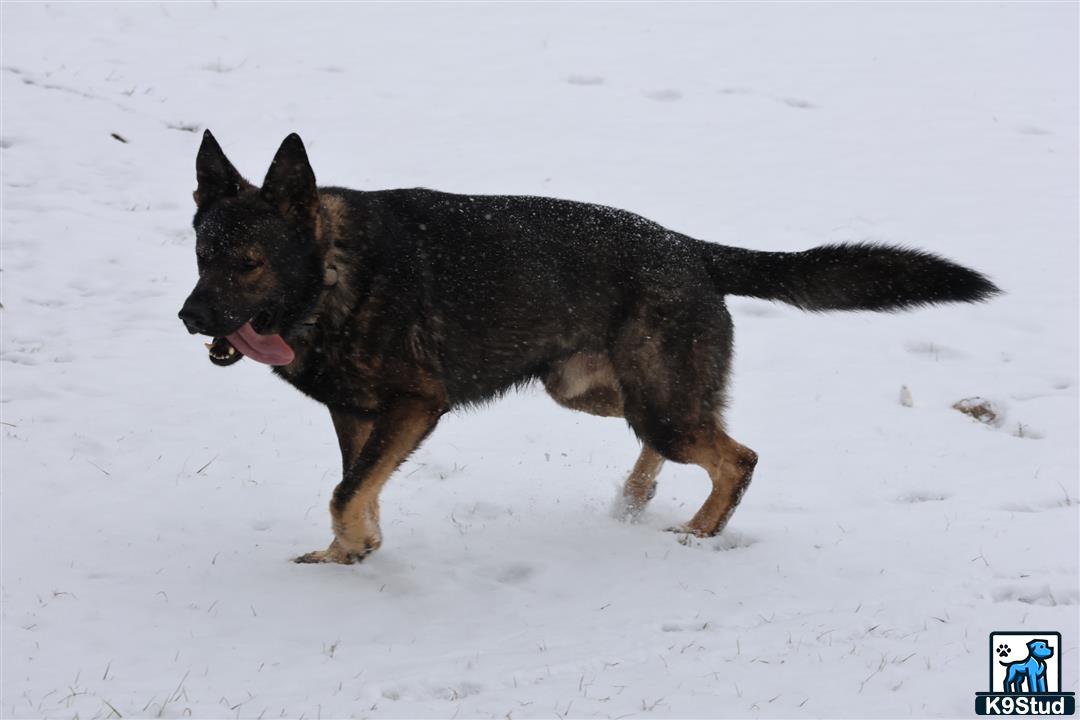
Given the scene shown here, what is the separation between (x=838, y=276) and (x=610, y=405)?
1.52 metres

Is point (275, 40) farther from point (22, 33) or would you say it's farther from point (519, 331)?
point (519, 331)

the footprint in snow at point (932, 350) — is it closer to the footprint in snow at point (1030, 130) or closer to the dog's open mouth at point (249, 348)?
the dog's open mouth at point (249, 348)

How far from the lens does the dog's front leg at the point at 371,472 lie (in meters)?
5.29

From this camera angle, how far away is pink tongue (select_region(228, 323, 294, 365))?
510cm

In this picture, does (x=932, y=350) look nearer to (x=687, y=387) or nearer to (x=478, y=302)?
(x=687, y=387)

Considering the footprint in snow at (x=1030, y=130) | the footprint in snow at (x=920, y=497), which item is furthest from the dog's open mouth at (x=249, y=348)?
the footprint in snow at (x=1030, y=130)

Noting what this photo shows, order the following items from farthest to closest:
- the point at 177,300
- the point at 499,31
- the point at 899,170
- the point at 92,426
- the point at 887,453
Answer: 1. the point at 499,31
2. the point at 899,170
3. the point at 177,300
4. the point at 887,453
5. the point at 92,426

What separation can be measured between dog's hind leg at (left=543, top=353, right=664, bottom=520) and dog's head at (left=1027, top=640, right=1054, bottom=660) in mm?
2201

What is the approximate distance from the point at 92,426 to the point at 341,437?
2106 millimetres

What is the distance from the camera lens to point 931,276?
229 inches

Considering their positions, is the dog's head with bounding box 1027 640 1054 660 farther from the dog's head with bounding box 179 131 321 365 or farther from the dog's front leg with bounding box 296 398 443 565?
the dog's head with bounding box 179 131 321 365

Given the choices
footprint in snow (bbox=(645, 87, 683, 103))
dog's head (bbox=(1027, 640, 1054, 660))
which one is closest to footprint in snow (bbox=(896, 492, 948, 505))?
dog's head (bbox=(1027, 640, 1054, 660))

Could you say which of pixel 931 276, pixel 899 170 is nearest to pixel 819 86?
pixel 899 170

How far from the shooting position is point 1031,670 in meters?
4.29
